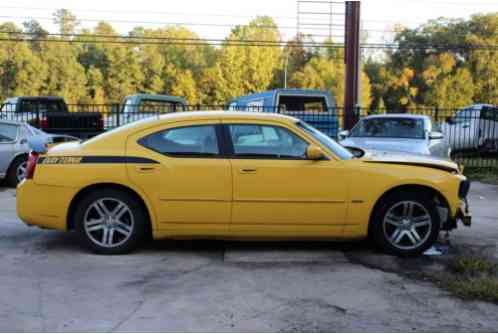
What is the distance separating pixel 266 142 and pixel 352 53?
13.3 meters

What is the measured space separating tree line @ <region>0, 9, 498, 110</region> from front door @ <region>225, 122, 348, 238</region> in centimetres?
4334

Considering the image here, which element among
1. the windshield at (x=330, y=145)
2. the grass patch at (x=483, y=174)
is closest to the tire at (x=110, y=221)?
the windshield at (x=330, y=145)

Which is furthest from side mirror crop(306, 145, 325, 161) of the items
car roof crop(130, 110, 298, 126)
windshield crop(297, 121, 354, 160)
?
car roof crop(130, 110, 298, 126)

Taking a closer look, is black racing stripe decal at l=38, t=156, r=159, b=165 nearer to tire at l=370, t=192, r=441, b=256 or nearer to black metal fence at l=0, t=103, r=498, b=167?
tire at l=370, t=192, r=441, b=256

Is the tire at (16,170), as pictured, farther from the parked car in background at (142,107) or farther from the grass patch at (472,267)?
the grass patch at (472,267)

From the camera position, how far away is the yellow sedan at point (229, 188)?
5.94m

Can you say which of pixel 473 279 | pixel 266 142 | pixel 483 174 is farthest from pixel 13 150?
pixel 483 174

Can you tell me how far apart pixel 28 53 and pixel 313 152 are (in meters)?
49.6

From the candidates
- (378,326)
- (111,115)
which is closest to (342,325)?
(378,326)

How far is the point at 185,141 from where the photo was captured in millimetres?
6078

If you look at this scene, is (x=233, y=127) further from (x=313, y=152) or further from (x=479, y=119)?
(x=479, y=119)

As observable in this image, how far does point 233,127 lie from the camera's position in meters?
6.10

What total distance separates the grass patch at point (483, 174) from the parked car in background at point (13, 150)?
936cm

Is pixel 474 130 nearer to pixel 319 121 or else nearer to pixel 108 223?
pixel 319 121
